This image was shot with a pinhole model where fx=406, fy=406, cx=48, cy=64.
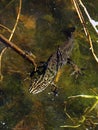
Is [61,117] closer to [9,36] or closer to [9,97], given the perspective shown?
[9,97]

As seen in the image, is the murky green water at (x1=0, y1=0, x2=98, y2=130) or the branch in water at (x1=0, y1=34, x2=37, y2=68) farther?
the branch in water at (x1=0, y1=34, x2=37, y2=68)

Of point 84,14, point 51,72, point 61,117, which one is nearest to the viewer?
point 61,117

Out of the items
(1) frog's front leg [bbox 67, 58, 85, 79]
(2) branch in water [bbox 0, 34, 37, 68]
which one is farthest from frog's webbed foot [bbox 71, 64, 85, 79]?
(2) branch in water [bbox 0, 34, 37, 68]

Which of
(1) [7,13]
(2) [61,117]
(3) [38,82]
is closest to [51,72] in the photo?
(3) [38,82]

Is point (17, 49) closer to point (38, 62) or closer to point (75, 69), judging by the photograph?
point (38, 62)

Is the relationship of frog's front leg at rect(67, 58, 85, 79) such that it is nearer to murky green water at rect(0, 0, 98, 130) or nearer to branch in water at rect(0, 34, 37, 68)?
murky green water at rect(0, 0, 98, 130)

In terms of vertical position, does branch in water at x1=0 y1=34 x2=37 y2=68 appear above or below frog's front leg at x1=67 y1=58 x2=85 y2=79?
above

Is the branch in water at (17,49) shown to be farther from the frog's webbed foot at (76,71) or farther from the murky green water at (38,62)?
the frog's webbed foot at (76,71)

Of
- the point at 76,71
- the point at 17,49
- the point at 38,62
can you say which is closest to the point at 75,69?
the point at 76,71
